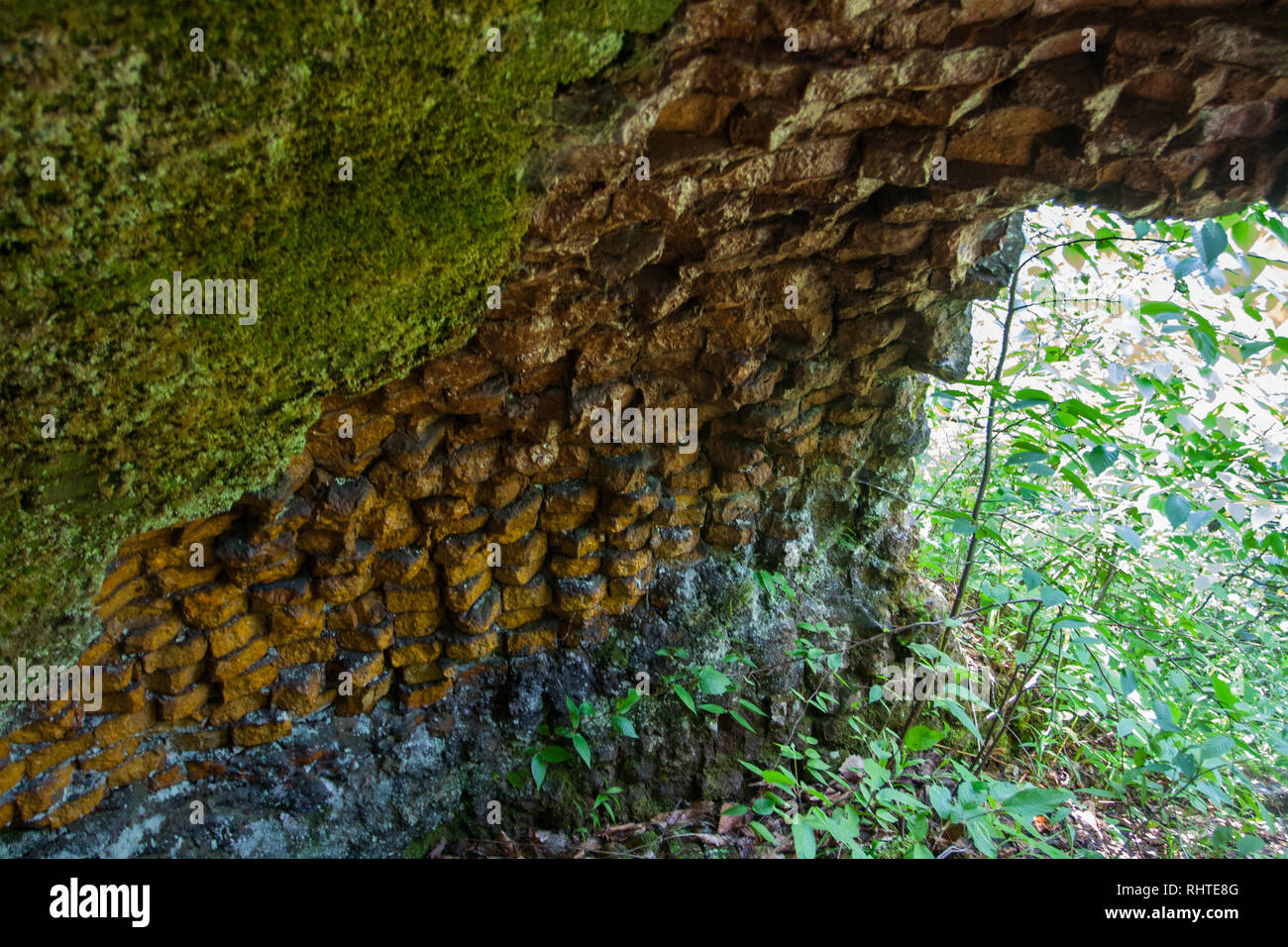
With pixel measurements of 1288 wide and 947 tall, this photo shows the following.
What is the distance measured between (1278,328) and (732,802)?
274 cm

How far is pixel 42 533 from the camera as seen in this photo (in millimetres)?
1666

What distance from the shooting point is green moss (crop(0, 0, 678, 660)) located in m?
1.27

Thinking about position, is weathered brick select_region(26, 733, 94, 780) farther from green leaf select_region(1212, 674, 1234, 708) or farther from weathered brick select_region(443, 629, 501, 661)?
green leaf select_region(1212, 674, 1234, 708)

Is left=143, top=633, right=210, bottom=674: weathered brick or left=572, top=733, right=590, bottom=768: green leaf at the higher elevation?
left=143, top=633, right=210, bottom=674: weathered brick

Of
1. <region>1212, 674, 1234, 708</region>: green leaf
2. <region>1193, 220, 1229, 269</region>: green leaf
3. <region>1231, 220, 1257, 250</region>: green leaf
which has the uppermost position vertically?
<region>1231, 220, 1257, 250</region>: green leaf

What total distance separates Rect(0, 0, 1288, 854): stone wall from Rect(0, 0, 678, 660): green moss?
132 mm

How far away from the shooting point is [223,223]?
1499 mm

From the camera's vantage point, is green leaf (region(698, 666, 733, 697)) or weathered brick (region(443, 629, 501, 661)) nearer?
green leaf (region(698, 666, 733, 697))

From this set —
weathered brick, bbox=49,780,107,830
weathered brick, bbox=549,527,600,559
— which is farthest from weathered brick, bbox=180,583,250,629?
weathered brick, bbox=549,527,600,559

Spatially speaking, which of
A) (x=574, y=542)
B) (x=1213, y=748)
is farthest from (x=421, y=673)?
(x=1213, y=748)

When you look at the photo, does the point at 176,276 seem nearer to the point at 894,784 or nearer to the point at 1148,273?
the point at 894,784

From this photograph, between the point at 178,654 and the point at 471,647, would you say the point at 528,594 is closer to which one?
the point at 471,647

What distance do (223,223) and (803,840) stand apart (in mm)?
1838

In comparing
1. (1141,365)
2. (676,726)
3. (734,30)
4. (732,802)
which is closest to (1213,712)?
(1141,365)
